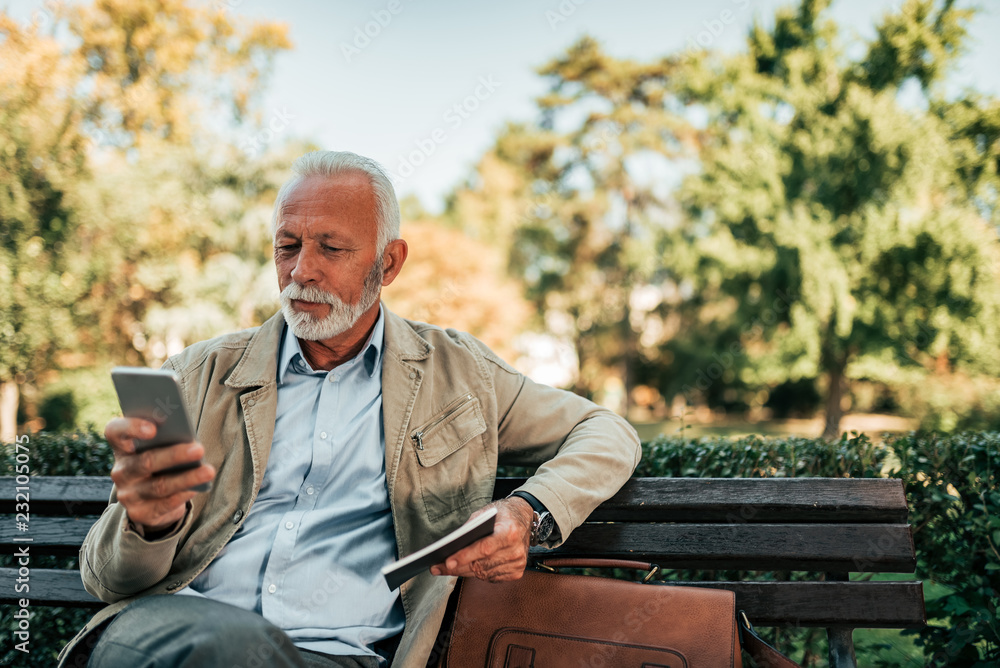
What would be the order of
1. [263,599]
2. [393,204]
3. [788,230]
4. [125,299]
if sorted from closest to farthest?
[263,599] → [393,204] → [788,230] → [125,299]

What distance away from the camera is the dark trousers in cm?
148

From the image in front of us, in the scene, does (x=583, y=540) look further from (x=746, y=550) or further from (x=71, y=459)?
(x=71, y=459)

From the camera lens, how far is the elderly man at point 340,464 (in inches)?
74.2

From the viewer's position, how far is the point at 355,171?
2.39m

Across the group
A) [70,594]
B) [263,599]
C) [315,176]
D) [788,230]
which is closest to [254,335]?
[315,176]

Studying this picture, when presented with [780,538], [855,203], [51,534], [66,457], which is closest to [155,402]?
[51,534]

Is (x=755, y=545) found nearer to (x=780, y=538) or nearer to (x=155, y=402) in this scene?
(x=780, y=538)

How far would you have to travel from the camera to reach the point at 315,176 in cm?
236

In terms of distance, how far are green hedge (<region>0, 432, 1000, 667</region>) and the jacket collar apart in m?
1.13

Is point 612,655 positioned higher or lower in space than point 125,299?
higher

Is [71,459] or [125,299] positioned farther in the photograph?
[125,299]

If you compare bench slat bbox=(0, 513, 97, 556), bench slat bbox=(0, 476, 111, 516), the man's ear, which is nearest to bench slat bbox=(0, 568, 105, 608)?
bench slat bbox=(0, 513, 97, 556)

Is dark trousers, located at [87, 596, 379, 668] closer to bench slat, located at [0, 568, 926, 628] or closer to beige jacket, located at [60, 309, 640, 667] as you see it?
beige jacket, located at [60, 309, 640, 667]

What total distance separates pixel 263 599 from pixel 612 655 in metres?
1.00
